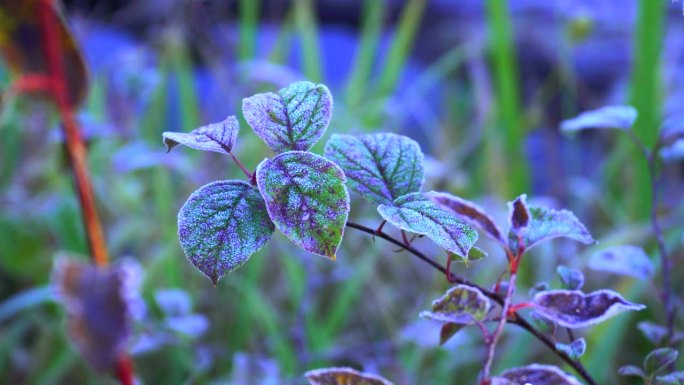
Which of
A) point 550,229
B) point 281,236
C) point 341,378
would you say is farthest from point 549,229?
point 281,236

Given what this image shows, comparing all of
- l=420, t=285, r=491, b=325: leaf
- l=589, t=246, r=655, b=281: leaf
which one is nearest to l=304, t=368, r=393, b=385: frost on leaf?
l=420, t=285, r=491, b=325: leaf

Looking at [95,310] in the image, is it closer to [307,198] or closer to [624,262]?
[307,198]

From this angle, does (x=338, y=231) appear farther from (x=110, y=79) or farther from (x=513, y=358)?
(x=110, y=79)

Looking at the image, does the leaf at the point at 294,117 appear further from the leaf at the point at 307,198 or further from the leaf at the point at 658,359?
the leaf at the point at 658,359

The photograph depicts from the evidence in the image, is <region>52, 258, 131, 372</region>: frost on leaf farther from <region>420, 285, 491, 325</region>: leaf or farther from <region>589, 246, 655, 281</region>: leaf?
<region>589, 246, 655, 281</region>: leaf

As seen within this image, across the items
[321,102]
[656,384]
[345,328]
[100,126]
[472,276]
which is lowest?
[345,328]

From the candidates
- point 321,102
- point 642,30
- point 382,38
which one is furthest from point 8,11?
point 382,38

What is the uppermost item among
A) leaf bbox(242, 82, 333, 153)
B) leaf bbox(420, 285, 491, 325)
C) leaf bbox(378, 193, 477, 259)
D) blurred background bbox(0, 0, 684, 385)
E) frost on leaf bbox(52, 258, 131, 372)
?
leaf bbox(242, 82, 333, 153)
